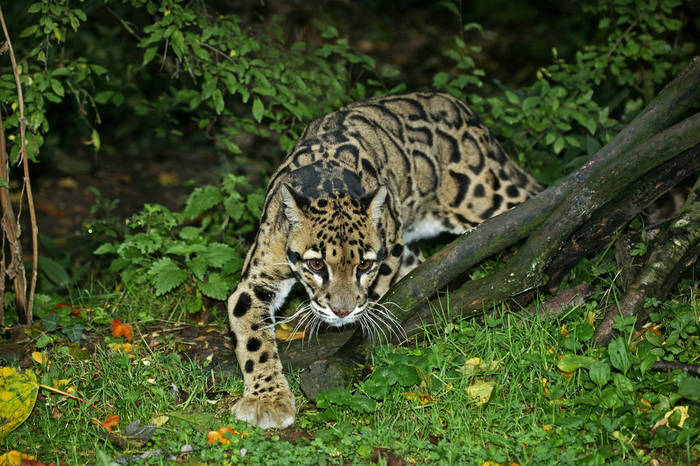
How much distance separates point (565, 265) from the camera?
5211 millimetres

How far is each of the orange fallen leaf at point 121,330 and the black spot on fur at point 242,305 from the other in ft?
2.99

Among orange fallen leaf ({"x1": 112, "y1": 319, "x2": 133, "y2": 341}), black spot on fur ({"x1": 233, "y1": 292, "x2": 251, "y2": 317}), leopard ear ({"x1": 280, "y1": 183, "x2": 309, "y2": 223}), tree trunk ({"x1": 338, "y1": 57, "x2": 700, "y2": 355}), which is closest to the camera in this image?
leopard ear ({"x1": 280, "y1": 183, "x2": 309, "y2": 223})

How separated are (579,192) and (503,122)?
2.62 meters

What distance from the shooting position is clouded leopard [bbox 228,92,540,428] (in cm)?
469

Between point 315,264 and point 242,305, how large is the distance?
0.78 meters

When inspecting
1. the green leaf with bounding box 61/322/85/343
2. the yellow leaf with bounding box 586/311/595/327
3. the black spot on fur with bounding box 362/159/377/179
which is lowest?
the green leaf with bounding box 61/322/85/343

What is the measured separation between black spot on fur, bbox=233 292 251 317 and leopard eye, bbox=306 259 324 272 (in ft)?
2.31

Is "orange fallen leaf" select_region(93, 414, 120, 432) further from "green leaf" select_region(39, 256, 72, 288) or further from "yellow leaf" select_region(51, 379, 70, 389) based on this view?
"green leaf" select_region(39, 256, 72, 288)

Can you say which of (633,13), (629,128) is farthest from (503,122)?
(629,128)

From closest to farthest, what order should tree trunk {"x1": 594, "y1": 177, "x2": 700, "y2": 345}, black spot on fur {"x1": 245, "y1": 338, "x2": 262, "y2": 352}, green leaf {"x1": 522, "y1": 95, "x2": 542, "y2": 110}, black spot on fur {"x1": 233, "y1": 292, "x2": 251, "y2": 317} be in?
tree trunk {"x1": 594, "y1": 177, "x2": 700, "y2": 345} < black spot on fur {"x1": 245, "y1": 338, "x2": 262, "y2": 352} < black spot on fur {"x1": 233, "y1": 292, "x2": 251, "y2": 317} < green leaf {"x1": 522, "y1": 95, "x2": 542, "y2": 110}

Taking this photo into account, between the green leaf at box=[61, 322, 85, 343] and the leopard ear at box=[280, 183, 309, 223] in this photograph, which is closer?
the leopard ear at box=[280, 183, 309, 223]

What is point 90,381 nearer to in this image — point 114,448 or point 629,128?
point 114,448

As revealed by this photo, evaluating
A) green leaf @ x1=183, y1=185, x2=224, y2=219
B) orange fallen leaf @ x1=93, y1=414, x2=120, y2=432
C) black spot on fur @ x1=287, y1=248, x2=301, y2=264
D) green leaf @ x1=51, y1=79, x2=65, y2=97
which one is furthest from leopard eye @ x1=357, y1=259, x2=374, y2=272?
green leaf @ x1=51, y1=79, x2=65, y2=97

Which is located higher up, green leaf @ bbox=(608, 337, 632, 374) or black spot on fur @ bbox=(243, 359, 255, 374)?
green leaf @ bbox=(608, 337, 632, 374)
